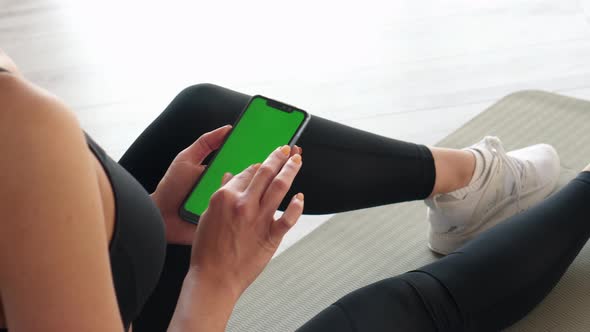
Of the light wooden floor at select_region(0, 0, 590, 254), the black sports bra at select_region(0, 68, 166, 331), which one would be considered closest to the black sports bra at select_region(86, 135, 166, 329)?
the black sports bra at select_region(0, 68, 166, 331)

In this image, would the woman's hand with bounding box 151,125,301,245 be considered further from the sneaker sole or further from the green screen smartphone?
the sneaker sole

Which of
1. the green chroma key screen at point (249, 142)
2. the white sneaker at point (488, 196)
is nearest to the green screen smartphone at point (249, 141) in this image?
the green chroma key screen at point (249, 142)

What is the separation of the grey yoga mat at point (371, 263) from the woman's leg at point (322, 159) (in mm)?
252

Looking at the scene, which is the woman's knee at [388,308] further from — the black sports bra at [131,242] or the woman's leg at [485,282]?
the black sports bra at [131,242]

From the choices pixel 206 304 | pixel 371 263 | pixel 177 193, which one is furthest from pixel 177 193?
pixel 371 263

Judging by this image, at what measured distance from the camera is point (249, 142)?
93cm

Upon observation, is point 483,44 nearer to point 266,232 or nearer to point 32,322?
point 266,232

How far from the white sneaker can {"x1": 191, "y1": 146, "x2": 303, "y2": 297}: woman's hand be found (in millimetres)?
454

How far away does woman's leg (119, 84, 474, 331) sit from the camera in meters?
0.96

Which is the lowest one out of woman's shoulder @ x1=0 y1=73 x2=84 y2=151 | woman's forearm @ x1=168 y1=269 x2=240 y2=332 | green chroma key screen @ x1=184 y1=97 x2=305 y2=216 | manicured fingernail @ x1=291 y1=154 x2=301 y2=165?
woman's forearm @ x1=168 y1=269 x2=240 y2=332

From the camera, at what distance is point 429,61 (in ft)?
6.85

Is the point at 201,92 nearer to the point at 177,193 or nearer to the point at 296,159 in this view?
the point at 177,193

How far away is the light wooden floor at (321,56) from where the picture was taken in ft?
6.23

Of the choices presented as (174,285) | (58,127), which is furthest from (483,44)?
(58,127)
